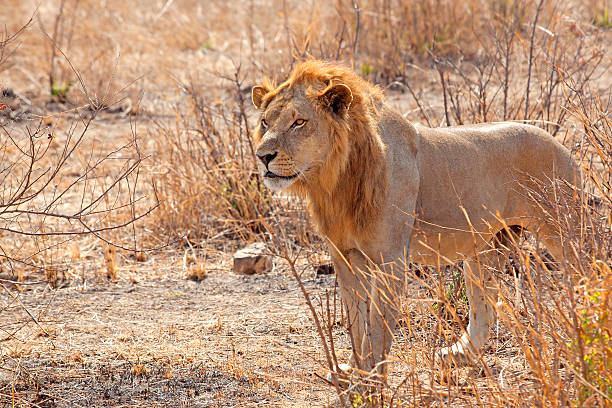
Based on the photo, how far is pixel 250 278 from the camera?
598cm

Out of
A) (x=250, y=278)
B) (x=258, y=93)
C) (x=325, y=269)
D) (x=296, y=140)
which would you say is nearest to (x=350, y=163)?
(x=296, y=140)

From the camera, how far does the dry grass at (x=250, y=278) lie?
281 centimetres

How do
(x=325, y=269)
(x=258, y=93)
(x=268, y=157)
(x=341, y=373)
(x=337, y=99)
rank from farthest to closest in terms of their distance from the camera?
(x=325, y=269)
(x=258, y=93)
(x=337, y=99)
(x=268, y=157)
(x=341, y=373)

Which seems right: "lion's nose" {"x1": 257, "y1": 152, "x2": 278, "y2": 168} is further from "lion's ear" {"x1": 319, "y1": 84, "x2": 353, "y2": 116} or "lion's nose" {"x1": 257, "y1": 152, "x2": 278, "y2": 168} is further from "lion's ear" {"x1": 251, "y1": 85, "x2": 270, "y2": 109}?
"lion's ear" {"x1": 251, "y1": 85, "x2": 270, "y2": 109}

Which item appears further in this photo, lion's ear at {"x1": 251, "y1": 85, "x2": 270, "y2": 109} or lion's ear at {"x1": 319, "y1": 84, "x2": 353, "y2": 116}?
lion's ear at {"x1": 251, "y1": 85, "x2": 270, "y2": 109}

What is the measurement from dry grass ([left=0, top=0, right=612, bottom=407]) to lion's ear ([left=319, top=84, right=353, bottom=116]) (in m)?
0.70

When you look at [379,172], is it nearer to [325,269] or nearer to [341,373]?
[341,373]

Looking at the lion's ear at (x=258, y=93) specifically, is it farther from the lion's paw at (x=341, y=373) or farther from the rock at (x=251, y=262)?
the rock at (x=251, y=262)

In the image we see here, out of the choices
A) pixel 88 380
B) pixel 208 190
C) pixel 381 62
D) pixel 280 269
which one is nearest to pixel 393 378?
pixel 88 380

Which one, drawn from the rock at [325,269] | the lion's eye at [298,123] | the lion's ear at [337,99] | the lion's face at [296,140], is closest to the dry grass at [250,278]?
the rock at [325,269]

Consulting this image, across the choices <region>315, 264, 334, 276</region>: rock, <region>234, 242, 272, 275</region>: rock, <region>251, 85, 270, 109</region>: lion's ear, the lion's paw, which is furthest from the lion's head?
<region>234, 242, 272, 275</region>: rock

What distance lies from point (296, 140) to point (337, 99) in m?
0.28

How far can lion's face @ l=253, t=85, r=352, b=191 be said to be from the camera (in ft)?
11.6

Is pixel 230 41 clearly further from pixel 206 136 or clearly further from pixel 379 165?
pixel 379 165
